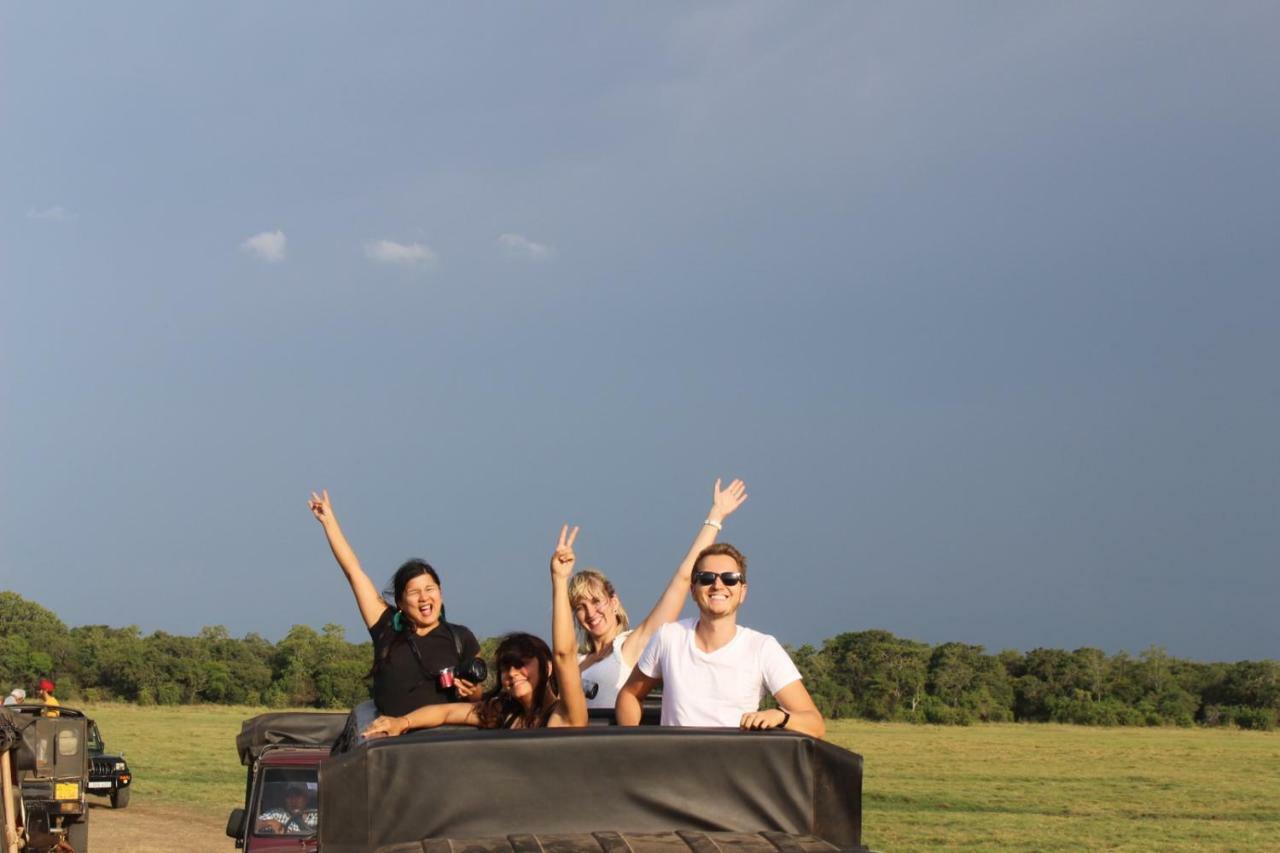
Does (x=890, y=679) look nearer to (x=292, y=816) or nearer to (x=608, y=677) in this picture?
(x=292, y=816)

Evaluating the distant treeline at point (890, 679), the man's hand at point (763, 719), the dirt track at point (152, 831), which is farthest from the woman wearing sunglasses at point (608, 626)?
the distant treeline at point (890, 679)

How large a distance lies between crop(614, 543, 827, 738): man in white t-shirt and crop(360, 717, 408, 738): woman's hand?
0.98 metres

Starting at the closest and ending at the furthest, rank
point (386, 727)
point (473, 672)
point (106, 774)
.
Answer: point (386, 727) < point (473, 672) < point (106, 774)

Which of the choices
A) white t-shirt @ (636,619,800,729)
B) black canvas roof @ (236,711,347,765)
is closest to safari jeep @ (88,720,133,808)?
black canvas roof @ (236,711,347,765)

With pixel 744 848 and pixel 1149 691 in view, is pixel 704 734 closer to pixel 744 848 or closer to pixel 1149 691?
pixel 744 848

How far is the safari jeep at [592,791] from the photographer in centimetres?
454

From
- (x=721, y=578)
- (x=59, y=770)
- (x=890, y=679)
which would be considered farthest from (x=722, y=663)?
(x=890, y=679)

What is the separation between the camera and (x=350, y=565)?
7.16 m

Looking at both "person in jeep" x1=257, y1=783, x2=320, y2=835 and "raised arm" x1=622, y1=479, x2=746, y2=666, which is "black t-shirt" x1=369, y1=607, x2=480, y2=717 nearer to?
"raised arm" x1=622, y1=479, x2=746, y2=666

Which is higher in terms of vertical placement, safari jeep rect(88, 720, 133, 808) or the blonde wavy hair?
the blonde wavy hair

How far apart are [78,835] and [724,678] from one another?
642 inches

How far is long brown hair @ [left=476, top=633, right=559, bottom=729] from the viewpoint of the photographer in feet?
19.3

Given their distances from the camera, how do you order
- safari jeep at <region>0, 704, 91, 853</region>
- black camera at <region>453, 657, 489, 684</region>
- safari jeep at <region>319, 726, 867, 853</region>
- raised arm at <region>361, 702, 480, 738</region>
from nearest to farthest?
safari jeep at <region>319, 726, 867, 853</region>
raised arm at <region>361, 702, 480, 738</region>
black camera at <region>453, 657, 489, 684</region>
safari jeep at <region>0, 704, 91, 853</region>

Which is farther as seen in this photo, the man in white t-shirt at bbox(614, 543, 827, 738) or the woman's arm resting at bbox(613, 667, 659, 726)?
the woman's arm resting at bbox(613, 667, 659, 726)
